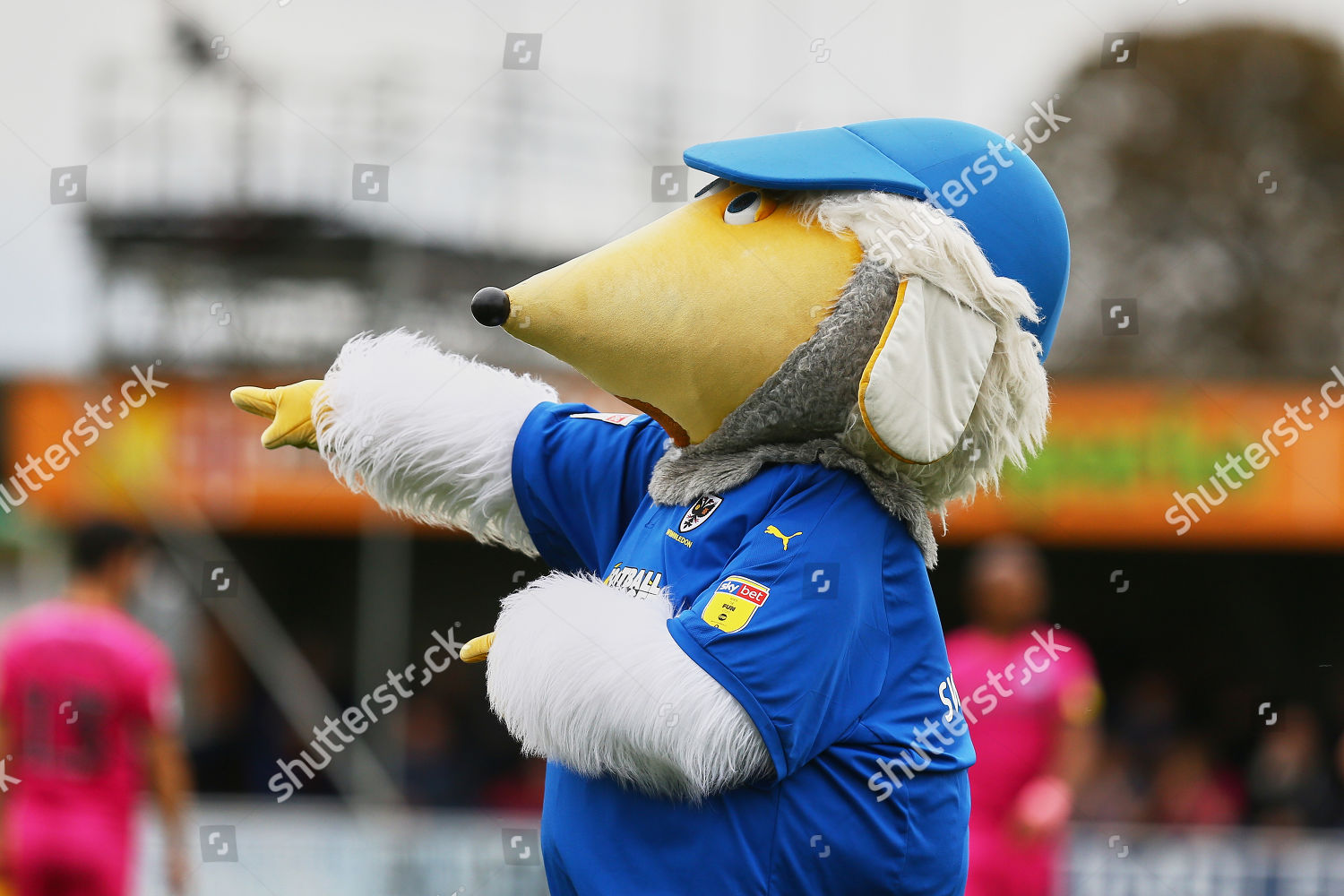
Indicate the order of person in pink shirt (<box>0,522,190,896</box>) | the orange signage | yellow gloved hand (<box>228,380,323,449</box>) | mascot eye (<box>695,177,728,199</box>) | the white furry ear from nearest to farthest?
1. the white furry ear
2. mascot eye (<box>695,177,728,199</box>)
3. yellow gloved hand (<box>228,380,323,449</box>)
4. person in pink shirt (<box>0,522,190,896</box>)
5. the orange signage

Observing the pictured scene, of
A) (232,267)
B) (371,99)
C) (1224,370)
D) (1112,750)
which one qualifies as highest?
(371,99)

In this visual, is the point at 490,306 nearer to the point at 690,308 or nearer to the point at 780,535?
the point at 690,308

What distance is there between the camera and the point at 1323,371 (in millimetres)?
14016

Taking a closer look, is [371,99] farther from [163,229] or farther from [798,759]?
[798,759]

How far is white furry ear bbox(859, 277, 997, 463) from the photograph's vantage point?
2012mm

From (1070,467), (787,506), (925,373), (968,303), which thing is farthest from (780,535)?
(1070,467)

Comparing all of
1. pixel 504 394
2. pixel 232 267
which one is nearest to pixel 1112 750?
pixel 232 267

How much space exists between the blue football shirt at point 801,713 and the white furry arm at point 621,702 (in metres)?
0.04

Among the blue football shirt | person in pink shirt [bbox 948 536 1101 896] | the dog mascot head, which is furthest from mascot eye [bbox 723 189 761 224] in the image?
person in pink shirt [bbox 948 536 1101 896]

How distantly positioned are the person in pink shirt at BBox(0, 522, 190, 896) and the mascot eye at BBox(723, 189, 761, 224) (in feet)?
11.0

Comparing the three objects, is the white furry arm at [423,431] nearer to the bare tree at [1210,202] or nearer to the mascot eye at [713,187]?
the mascot eye at [713,187]

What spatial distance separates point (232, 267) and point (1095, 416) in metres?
6.10

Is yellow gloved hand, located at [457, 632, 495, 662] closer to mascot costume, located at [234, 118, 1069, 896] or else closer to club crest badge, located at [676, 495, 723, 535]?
mascot costume, located at [234, 118, 1069, 896]

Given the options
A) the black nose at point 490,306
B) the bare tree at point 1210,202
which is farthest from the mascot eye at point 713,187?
the bare tree at point 1210,202
